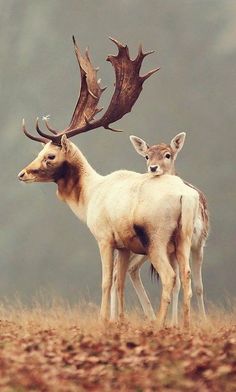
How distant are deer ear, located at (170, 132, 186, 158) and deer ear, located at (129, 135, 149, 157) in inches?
15.6

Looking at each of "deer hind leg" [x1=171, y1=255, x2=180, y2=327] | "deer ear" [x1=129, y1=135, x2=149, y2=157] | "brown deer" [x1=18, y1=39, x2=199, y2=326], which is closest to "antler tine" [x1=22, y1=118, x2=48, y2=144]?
"brown deer" [x1=18, y1=39, x2=199, y2=326]

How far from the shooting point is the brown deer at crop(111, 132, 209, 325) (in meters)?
10.2

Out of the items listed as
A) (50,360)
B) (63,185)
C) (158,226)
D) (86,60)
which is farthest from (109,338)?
(86,60)

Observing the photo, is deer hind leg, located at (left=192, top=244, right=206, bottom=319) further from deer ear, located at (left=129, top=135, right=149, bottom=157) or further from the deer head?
deer ear, located at (left=129, top=135, right=149, bottom=157)

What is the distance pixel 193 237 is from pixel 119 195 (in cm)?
168

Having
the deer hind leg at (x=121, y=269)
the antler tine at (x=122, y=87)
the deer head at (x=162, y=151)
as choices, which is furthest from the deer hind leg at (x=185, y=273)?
the antler tine at (x=122, y=87)

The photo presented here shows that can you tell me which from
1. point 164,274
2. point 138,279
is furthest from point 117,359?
point 138,279

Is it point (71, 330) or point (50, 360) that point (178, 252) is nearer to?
point (71, 330)

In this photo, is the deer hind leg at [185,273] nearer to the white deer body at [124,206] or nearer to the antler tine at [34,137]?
the white deer body at [124,206]

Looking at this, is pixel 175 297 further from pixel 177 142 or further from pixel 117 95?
pixel 117 95

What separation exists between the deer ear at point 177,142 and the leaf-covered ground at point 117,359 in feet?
8.82

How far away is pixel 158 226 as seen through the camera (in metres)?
8.87

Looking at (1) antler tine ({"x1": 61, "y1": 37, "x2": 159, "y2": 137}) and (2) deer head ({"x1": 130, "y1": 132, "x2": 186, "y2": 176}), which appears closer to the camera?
(2) deer head ({"x1": 130, "y1": 132, "x2": 186, "y2": 176})

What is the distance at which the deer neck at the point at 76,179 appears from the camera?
34.2 ft
